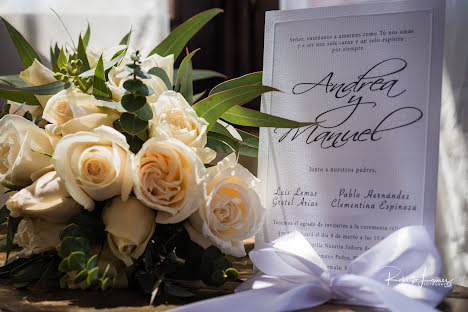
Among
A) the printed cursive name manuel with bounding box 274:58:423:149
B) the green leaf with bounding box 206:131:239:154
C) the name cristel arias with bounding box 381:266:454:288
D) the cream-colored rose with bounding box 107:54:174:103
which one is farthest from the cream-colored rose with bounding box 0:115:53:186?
the name cristel arias with bounding box 381:266:454:288

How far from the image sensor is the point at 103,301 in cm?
51

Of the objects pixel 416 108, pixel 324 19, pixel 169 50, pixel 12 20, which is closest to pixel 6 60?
pixel 12 20

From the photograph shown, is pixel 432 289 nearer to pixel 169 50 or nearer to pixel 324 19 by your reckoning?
pixel 324 19

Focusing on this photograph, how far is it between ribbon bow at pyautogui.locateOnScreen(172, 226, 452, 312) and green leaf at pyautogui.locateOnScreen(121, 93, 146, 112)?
22 centimetres

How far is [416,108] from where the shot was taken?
56 centimetres

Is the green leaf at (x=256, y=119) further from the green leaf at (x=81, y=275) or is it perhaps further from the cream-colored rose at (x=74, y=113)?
the green leaf at (x=81, y=275)

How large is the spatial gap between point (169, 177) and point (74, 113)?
15 cm

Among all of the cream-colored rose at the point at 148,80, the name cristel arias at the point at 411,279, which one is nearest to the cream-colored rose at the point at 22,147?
the cream-colored rose at the point at 148,80

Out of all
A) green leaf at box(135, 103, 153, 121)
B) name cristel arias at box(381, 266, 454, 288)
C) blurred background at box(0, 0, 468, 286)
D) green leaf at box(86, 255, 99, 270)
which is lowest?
name cristel arias at box(381, 266, 454, 288)

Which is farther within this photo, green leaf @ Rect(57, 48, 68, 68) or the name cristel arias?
green leaf @ Rect(57, 48, 68, 68)

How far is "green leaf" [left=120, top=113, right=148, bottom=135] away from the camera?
550 mm

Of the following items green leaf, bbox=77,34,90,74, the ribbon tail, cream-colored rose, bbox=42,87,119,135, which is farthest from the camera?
green leaf, bbox=77,34,90,74

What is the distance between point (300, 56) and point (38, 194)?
37 centimetres

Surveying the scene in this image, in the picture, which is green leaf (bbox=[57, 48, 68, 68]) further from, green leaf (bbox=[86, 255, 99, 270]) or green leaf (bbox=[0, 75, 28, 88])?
green leaf (bbox=[86, 255, 99, 270])
